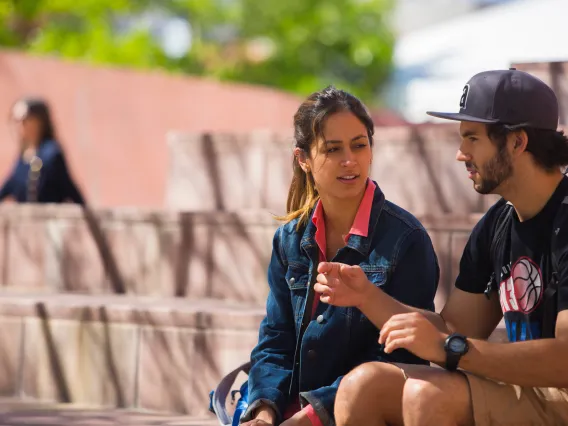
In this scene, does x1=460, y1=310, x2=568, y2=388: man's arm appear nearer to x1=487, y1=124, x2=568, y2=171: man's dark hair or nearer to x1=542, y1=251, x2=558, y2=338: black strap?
x1=542, y1=251, x2=558, y2=338: black strap

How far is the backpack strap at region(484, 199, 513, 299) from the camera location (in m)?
3.44

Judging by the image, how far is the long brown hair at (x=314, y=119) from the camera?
12.7 feet

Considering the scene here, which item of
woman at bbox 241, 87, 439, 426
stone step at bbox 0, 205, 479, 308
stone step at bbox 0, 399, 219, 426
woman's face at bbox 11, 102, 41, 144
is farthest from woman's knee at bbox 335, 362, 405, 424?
woman's face at bbox 11, 102, 41, 144

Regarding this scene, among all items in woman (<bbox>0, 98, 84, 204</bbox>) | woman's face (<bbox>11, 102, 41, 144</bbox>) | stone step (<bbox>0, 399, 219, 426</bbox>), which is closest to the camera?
stone step (<bbox>0, 399, 219, 426</bbox>)

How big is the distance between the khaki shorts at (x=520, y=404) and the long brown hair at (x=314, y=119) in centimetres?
103

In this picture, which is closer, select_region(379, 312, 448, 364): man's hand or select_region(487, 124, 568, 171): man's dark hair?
select_region(379, 312, 448, 364): man's hand

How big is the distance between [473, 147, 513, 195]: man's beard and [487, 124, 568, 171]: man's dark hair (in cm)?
3

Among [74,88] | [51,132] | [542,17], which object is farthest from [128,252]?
[74,88]

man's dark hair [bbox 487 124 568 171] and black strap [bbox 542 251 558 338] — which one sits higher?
man's dark hair [bbox 487 124 568 171]

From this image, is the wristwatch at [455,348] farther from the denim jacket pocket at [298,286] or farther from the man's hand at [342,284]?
the denim jacket pocket at [298,286]

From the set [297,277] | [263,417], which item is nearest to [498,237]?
[297,277]

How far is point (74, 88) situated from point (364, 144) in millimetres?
10683

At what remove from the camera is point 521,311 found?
3.38 meters

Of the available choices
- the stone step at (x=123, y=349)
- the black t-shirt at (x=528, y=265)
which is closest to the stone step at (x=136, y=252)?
the stone step at (x=123, y=349)
